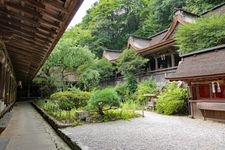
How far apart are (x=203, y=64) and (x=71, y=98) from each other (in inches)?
305

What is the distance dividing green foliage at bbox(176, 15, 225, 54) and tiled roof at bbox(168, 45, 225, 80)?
223 cm

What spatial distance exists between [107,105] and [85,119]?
122 cm

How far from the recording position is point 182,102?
1371 centimetres

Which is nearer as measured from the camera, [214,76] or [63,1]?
[63,1]

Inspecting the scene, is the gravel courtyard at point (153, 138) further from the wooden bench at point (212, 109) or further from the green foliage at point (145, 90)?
the green foliage at point (145, 90)

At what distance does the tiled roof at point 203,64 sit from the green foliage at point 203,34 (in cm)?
223

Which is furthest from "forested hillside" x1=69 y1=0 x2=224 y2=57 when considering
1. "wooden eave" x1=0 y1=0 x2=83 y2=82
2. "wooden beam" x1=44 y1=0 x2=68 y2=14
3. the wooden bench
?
"wooden beam" x1=44 y1=0 x2=68 y2=14

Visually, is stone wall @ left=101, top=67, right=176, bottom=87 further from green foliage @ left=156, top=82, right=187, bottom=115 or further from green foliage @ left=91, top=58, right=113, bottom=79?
green foliage @ left=91, top=58, right=113, bottom=79

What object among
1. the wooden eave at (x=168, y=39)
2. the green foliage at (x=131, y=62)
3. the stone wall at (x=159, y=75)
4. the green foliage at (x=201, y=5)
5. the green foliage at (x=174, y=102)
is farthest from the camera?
the green foliage at (x=201, y=5)

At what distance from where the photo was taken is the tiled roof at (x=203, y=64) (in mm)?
10188

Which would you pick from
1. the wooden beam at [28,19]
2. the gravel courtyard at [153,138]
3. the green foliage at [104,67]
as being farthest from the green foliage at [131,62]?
the wooden beam at [28,19]

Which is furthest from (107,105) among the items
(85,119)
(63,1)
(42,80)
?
(42,80)

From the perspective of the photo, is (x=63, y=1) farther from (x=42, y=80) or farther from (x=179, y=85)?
(x=42, y=80)

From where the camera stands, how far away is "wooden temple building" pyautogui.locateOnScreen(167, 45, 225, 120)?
33.9 feet
